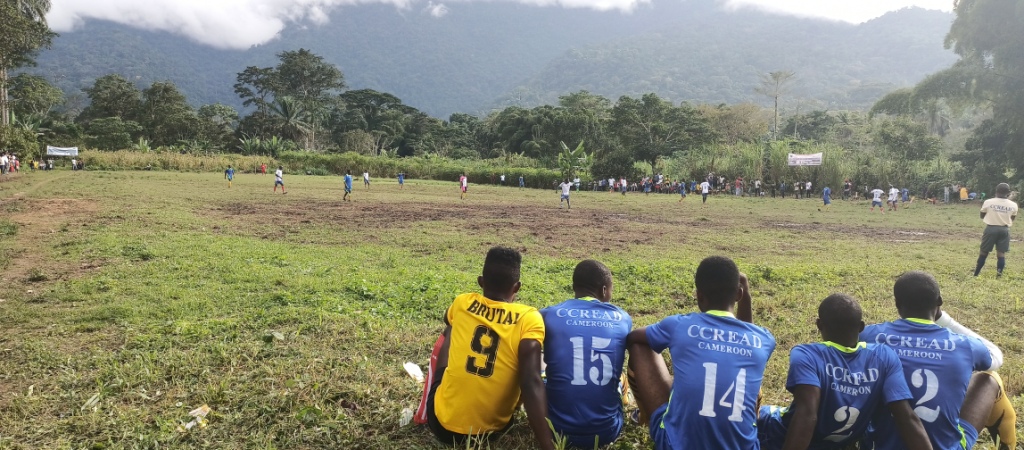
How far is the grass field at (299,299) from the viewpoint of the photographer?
3.83 metres

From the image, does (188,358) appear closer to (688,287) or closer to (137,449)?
(137,449)

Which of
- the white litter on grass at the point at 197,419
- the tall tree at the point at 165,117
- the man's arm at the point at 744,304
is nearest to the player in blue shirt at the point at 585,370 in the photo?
the man's arm at the point at 744,304

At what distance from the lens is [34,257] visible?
9.41 meters

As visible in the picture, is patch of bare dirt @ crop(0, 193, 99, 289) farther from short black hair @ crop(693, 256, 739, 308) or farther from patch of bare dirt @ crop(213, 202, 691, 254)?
short black hair @ crop(693, 256, 739, 308)

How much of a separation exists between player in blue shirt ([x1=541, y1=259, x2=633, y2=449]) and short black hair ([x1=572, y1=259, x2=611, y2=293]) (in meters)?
0.19

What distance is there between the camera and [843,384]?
9.61ft

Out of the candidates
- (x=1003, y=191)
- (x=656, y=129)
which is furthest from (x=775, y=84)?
(x=1003, y=191)

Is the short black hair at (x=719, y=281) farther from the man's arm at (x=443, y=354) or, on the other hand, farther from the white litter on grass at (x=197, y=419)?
the white litter on grass at (x=197, y=419)

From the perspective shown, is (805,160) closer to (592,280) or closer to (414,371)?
(414,371)

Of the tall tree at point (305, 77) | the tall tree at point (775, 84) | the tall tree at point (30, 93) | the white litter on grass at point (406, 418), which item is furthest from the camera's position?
the tall tree at point (305, 77)

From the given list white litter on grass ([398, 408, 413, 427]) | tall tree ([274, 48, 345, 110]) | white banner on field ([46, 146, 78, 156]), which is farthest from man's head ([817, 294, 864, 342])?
tall tree ([274, 48, 345, 110])

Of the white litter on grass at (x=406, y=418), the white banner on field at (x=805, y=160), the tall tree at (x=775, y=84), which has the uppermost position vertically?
the tall tree at (x=775, y=84)

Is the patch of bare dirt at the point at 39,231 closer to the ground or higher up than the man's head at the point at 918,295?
closer to the ground

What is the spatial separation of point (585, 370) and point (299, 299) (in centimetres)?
467
